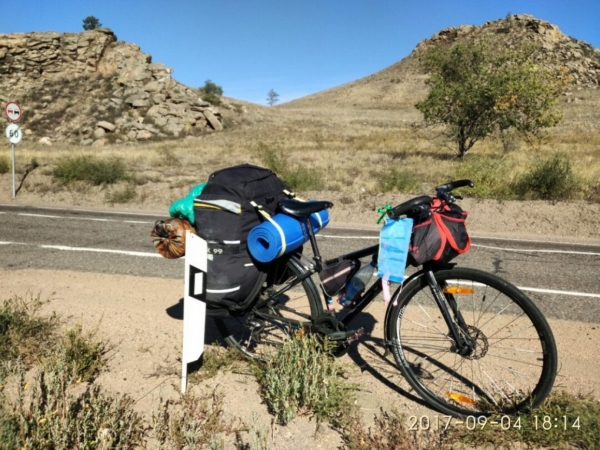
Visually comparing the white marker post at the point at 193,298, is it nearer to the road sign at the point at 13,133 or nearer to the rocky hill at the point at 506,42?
the road sign at the point at 13,133

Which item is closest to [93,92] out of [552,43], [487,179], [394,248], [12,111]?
[12,111]

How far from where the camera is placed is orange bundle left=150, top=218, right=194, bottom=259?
3572 millimetres

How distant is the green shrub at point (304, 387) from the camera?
124 inches

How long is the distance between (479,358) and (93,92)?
4436 cm

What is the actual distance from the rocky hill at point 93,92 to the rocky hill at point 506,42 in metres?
41.4

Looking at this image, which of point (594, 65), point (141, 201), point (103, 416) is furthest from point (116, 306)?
point (594, 65)

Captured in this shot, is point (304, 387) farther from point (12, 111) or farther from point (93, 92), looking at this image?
point (93, 92)

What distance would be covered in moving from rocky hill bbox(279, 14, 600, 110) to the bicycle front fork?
73541 mm

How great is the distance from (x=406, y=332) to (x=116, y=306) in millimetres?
3082

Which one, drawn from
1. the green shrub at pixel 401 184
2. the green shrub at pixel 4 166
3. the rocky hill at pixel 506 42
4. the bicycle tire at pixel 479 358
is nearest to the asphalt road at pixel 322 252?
the bicycle tire at pixel 479 358

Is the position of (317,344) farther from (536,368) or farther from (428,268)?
(536,368)

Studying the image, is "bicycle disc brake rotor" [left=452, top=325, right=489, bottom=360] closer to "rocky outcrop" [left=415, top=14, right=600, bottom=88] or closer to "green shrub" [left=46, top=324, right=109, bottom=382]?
"green shrub" [left=46, top=324, right=109, bottom=382]

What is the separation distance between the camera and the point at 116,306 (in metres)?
5.27

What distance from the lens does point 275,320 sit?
374 centimetres
